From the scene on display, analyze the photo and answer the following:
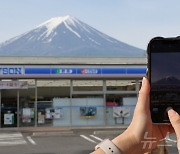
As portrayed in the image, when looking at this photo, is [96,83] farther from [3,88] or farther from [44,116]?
[3,88]

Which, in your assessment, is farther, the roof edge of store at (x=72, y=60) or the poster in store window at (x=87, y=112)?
the roof edge of store at (x=72, y=60)

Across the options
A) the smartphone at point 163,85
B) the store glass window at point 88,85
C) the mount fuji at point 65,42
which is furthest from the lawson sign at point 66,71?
the mount fuji at point 65,42

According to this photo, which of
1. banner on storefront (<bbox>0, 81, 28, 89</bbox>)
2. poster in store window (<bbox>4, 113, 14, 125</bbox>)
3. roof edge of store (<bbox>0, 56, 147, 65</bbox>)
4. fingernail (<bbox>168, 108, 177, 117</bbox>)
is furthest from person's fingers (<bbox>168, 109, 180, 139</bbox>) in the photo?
roof edge of store (<bbox>0, 56, 147, 65</bbox>)

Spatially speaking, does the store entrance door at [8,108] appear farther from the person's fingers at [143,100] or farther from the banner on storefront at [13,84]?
the person's fingers at [143,100]

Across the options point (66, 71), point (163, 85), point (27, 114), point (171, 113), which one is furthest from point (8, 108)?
point (171, 113)

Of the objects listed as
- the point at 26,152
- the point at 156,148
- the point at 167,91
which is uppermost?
the point at 167,91

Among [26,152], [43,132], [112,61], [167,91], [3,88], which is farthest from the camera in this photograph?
[112,61]

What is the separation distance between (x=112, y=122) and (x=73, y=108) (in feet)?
7.50

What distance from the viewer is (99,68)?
24.2 m

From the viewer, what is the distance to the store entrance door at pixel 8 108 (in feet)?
76.8

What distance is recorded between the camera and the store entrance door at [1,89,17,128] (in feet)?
76.8

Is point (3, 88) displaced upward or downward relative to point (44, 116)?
upward

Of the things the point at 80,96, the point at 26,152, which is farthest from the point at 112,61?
the point at 26,152

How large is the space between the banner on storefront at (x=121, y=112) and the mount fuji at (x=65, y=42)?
8693 centimetres
